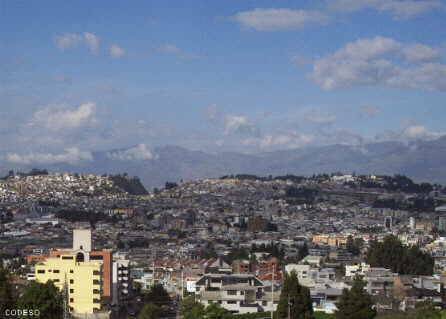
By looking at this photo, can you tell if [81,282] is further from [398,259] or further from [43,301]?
[398,259]

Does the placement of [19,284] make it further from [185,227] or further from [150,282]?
[185,227]

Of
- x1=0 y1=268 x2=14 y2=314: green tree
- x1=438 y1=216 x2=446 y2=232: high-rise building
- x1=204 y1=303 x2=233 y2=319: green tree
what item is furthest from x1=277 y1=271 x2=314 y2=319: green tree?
x1=438 y1=216 x2=446 y2=232: high-rise building

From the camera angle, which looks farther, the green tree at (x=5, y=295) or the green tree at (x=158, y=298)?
the green tree at (x=158, y=298)

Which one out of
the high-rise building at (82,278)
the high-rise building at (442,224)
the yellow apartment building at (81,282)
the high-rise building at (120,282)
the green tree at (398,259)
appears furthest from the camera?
the high-rise building at (442,224)

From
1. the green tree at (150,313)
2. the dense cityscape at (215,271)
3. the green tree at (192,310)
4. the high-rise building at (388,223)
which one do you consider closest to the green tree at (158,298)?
the dense cityscape at (215,271)

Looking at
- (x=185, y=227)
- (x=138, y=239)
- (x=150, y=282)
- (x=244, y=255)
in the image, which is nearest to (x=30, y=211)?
(x=185, y=227)

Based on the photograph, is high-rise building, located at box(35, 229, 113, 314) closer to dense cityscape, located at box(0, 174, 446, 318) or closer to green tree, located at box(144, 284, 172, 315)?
dense cityscape, located at box(0, 174, 446, 318)

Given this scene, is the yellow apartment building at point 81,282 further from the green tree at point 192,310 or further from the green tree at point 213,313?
the green tree at point 213,313
